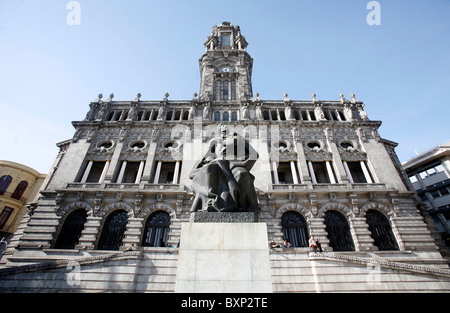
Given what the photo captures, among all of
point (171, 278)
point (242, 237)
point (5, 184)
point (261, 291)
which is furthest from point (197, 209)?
point (5, 184)

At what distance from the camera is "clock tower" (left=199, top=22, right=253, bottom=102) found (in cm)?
3005

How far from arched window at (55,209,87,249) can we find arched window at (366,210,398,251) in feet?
81.8

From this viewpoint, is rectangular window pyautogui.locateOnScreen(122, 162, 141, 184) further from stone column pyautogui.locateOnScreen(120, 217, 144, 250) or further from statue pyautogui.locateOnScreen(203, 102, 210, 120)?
statue pyautogui.locateOnScreen(203, 102, 210, 120)

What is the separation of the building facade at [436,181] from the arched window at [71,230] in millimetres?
41534

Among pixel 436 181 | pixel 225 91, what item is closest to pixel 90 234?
pixel 225 91

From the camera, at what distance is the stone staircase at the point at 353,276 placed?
11609 mm

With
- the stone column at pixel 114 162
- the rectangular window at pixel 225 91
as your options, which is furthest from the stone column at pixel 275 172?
the stone column at pixel 114 162

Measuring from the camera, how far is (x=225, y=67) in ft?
111

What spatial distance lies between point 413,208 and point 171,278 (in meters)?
21.1

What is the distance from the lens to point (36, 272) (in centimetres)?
1177

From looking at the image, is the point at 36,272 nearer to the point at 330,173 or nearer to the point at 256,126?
the point at 256,126

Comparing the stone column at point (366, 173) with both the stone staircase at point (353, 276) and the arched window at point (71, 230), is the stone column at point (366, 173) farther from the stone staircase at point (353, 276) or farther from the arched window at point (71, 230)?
the arched window at point (71, 230)

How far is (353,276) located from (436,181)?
97.8 feet
